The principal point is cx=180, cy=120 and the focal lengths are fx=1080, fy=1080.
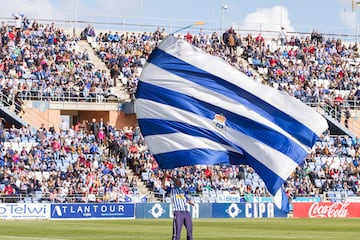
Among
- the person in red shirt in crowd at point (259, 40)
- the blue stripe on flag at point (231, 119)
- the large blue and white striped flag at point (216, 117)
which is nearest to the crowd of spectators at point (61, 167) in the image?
the person in red shirt in crowd at point (259, 40)

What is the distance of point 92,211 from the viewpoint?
51.1 meters

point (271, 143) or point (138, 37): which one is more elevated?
point (138, 37)

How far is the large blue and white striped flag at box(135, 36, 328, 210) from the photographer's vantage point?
70.5 feet

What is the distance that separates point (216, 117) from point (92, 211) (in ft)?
96.6

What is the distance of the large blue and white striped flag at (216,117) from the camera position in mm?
21500

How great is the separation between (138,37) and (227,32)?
22.6 feet

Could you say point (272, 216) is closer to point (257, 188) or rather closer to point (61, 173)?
point (257, 188)

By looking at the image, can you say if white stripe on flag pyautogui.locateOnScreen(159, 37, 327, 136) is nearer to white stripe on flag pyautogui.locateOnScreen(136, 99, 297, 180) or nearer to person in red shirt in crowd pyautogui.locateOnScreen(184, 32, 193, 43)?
white stripe on flag pyautogui.locateOnScreen(136, 99, 297, 180)

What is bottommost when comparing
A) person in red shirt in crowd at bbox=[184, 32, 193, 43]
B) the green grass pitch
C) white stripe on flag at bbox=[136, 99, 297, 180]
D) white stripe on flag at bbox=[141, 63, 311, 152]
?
the green grass pitch

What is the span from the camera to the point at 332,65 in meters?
76.1

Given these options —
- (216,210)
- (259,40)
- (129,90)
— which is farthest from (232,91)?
(259,40)

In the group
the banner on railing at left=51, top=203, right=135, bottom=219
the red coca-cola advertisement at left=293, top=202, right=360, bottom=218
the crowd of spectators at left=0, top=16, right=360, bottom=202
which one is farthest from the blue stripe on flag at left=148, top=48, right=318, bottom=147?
the red coca-cola advertisement at left=293, top=202, right=360, bottom=218

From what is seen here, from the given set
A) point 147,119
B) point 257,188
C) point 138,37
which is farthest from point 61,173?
point 147,119

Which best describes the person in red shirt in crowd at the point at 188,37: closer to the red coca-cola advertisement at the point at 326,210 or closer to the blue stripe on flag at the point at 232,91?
the red coca-cola advertisement at the point at 326,210
